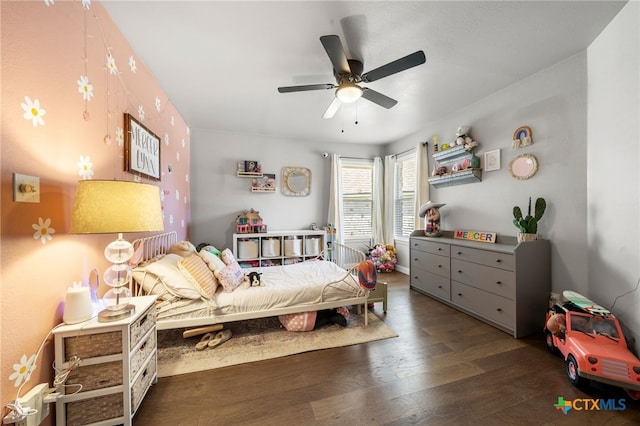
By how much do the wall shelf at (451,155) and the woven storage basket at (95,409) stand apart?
4.12m

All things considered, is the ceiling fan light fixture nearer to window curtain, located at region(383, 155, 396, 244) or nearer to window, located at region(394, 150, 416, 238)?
window, located at region(394, 150, 416, 238)

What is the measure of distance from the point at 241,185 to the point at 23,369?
3394 mm

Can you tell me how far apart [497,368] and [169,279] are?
280 centimetres

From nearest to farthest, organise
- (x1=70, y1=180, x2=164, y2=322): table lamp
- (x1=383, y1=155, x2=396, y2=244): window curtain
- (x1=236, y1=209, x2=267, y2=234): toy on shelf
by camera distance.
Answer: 1. (x1=70, y1=180, x2=164, y2=322): table lamp
2. (x1=236, y1=209, x2=267, y2=234): toy on shelf
3. (x1=383, y1=155, x2=396, y2=244): window curtain

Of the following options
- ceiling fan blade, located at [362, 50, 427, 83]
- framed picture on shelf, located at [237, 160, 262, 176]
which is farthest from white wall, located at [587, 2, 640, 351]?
framed picture on shelf, located at [237, 160, 262, 176]

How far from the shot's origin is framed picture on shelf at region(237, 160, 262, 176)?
13.5 ft

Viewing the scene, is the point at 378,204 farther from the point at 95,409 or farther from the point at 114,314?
the point at 95,409

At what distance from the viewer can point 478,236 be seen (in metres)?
3.05

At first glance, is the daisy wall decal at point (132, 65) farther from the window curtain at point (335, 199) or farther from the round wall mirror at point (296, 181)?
the window curtain at point (335, 199)

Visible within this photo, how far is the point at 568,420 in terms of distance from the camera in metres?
1.41

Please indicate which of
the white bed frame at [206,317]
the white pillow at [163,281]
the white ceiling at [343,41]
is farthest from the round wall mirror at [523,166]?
the white pillow at [163,281]

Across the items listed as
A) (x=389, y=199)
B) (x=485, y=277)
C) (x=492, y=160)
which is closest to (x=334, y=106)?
(x=492, y=160)

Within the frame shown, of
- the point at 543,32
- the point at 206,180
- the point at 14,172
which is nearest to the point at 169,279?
the point at 14,172

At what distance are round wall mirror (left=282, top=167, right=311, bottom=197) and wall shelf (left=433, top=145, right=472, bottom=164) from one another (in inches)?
90.3
